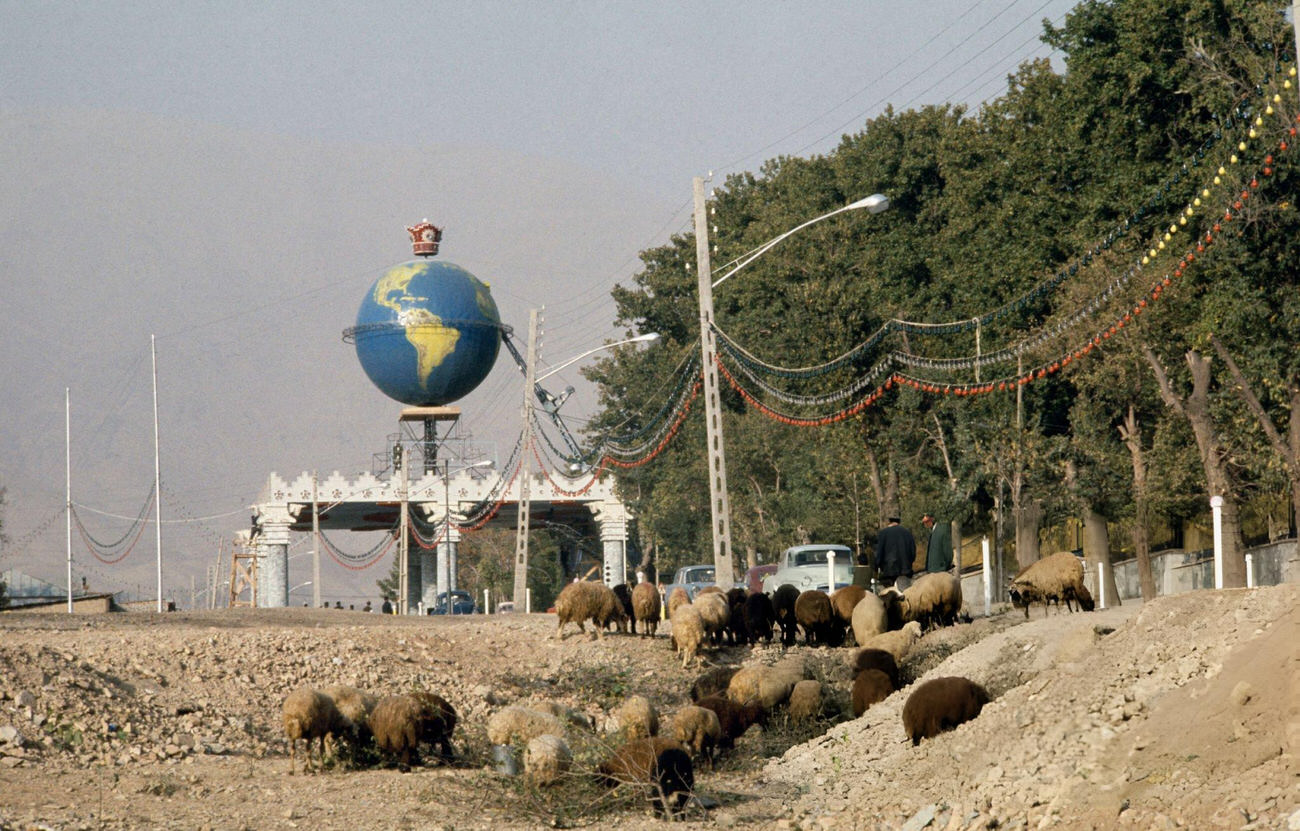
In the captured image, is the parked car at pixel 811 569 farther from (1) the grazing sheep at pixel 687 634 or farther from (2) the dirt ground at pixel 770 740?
(2) the dirt ground at pixel 770 740

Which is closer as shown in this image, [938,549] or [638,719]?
[638,719]

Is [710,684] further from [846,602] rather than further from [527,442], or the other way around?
[527,442]

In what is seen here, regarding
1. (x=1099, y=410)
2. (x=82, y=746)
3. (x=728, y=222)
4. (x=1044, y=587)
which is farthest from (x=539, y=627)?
(x=728, y=222)

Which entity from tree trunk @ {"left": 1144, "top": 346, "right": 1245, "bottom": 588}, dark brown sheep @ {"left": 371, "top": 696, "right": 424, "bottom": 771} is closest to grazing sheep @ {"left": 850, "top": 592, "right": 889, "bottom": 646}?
dark brown sheep @ {"left": 371, "top": 696, "right": 424, "bottom": 771}

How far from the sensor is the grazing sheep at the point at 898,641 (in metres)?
20.4

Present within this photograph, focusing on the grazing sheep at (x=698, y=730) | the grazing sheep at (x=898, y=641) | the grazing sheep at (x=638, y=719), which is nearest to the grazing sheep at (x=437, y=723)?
the grazing sheep at (x=638, y=719)

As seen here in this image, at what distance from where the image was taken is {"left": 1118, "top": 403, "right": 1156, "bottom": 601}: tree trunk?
31.6m

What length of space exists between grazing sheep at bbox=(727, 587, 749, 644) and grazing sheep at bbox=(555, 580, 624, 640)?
181 centimetres

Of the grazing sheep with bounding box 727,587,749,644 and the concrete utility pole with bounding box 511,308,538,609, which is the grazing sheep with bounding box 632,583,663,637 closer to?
the grazing sheep with bounding box 727,587,749,644

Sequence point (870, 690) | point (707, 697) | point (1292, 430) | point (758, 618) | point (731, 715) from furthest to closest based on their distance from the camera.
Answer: point (1292, 430) < point (758, 618) < point (707, 697) < point (870, 690) < point (731, 715)

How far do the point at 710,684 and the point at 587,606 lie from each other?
456 cm

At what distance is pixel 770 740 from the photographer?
18.0 m

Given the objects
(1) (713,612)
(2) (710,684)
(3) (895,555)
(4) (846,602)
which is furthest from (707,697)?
(3) (895,555)

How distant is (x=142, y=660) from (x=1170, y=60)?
2581 centimetres
